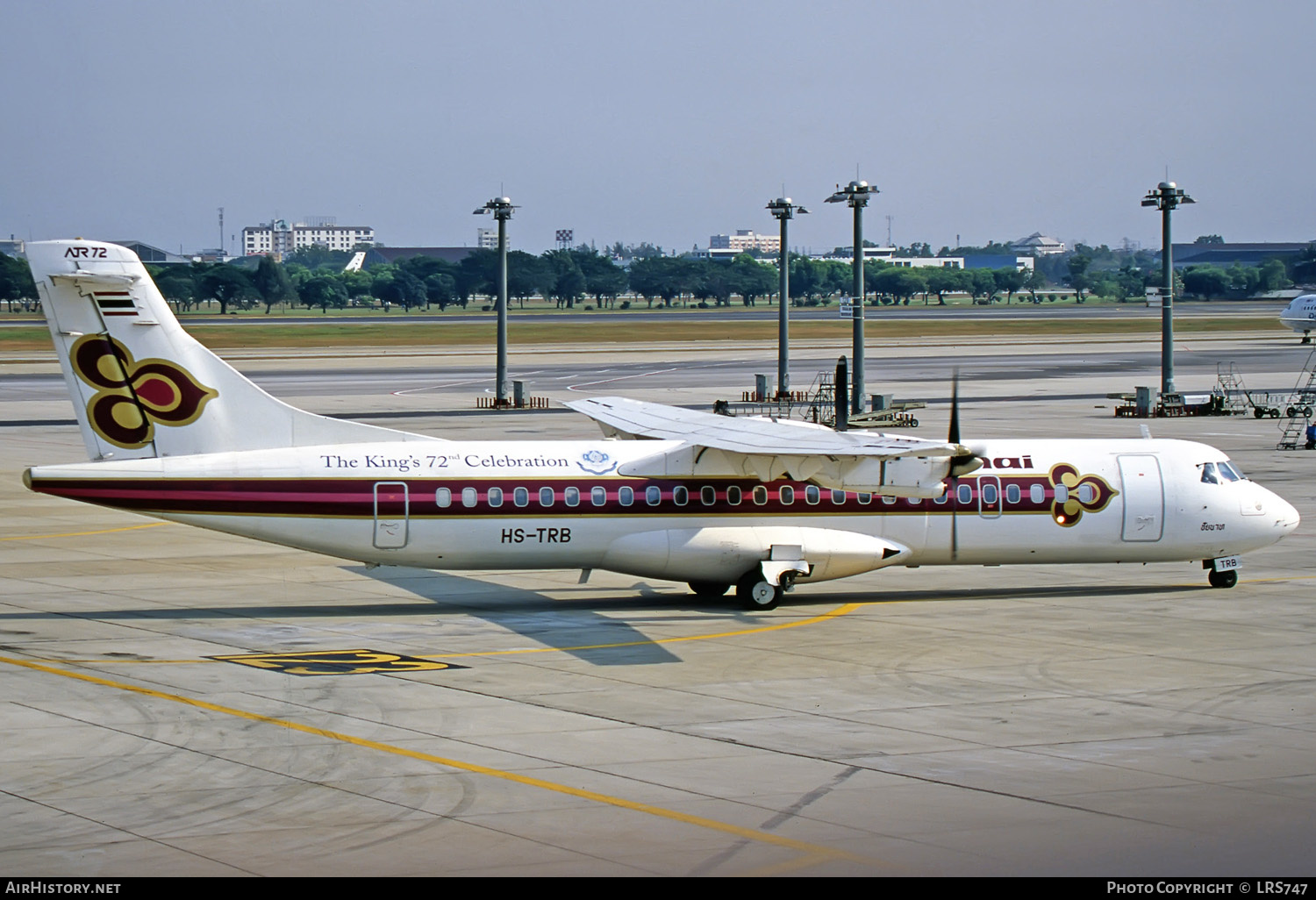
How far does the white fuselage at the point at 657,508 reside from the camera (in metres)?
26.2

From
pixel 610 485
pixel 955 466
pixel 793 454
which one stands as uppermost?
pixel 793 454

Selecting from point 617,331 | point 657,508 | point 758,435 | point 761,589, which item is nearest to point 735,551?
point 761,589

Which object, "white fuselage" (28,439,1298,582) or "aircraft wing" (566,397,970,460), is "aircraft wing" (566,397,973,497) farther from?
"white fuselage" (28,439,1298,582)

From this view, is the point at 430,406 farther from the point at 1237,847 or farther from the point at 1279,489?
the point at 1237,847

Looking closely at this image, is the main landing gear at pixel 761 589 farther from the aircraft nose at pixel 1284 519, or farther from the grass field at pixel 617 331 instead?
the grass field at pixel 617 331

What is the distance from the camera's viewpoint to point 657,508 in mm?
27812

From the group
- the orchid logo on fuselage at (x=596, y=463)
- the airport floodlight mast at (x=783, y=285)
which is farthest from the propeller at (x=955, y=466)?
the airport floodlight mast at (x=783, y=285)

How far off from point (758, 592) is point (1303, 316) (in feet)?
363

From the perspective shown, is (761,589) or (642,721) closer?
(642,721)

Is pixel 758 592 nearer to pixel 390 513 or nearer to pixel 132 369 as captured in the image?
pixel 390 513

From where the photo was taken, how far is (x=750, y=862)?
13.7 meters

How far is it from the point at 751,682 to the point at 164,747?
8418 mm

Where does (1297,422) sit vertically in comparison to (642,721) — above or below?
above
